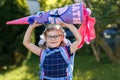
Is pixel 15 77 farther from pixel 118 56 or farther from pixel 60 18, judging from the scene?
pixel 60 18

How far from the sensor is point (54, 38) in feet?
14.7

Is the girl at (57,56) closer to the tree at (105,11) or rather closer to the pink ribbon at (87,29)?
the pink ribbon at (87,29)

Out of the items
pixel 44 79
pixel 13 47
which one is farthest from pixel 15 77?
pixel 44 79

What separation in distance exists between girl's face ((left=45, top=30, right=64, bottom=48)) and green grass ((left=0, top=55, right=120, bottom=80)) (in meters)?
4.23

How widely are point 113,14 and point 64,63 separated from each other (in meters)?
5.11

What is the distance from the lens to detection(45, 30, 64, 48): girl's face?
449 centimetres

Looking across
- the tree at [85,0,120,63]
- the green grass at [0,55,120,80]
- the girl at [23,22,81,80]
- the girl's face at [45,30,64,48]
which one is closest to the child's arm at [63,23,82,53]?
the girl at [23,22,81,80]

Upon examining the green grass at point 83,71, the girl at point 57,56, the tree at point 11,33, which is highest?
the girl at point 57,56

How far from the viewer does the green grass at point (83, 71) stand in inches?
349

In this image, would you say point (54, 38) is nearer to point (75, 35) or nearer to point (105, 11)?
point (75, 35)

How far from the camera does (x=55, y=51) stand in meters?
4.49

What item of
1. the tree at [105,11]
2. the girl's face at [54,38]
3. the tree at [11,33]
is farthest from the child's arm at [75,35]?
the tree at [11,33]

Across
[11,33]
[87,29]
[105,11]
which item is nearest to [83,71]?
[105,11]

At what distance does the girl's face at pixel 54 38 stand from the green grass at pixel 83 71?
13.9 ft
